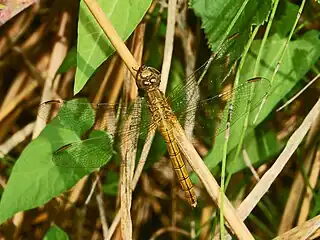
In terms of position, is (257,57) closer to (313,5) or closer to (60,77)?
(313,5)

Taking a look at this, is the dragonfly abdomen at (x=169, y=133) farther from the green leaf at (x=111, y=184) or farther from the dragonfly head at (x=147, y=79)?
the green leaf at (x=111, y=184)

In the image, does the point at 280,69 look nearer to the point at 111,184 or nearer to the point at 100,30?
the point at 100,30

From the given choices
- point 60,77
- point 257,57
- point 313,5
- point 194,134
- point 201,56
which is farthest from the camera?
point 60,77

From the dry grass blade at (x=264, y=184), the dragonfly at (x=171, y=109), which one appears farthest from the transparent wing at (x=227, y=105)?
the dry grass blade at (x=264, y=184)

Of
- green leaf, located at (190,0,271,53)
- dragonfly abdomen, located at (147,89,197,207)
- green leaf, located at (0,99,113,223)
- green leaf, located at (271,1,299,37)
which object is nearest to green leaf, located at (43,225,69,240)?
green leaf, located at (0,99,113,223)

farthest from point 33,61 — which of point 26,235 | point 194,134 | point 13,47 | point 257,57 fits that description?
point 257,57

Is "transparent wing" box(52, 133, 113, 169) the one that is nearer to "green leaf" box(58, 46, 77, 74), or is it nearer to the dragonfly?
the dragonfly
